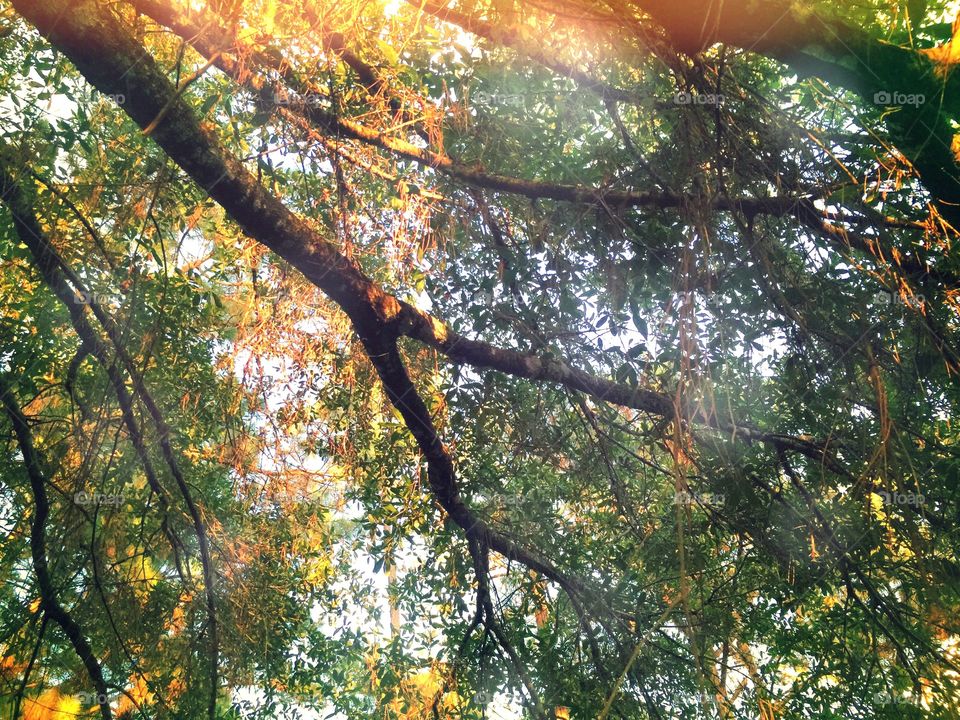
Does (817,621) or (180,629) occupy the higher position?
(180,629)

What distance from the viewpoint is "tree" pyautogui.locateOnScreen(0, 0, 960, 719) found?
282 centimetres

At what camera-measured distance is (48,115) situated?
3660 millimetres

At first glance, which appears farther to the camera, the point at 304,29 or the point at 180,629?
the point at 180,629

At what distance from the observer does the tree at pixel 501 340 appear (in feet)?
9.24

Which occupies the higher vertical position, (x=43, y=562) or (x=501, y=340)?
(x=501, y=340)

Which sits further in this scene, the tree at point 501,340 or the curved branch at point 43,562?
the curved branch at point 43,562

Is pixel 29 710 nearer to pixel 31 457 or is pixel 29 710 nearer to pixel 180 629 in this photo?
pixel 180 629

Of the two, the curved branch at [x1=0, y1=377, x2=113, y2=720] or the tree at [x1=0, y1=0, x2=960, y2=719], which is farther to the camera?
the curved branch at [x1=0, y1=377, x2=113, y2=720]

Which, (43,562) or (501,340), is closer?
(43,562)

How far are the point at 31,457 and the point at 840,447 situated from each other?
3727mm

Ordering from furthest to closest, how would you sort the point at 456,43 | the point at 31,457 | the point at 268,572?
the point at 268,572 → the point at 456,43 → the point at 31,457

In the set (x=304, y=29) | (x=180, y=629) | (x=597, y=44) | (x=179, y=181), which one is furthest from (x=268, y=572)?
(x=597, y=44)

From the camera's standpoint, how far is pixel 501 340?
421 cm

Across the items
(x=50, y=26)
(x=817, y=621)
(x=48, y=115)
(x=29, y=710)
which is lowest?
(x=817, y=621)
